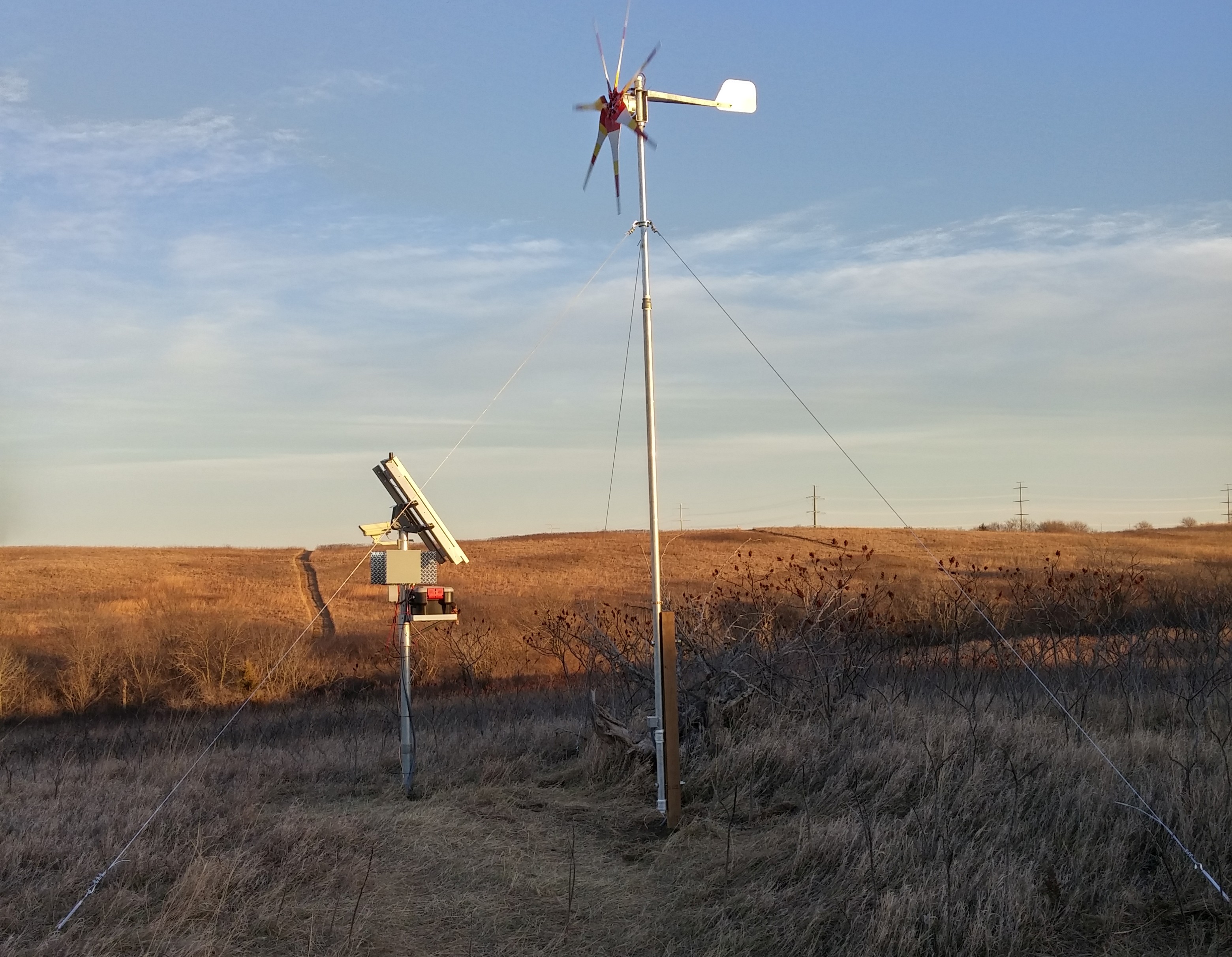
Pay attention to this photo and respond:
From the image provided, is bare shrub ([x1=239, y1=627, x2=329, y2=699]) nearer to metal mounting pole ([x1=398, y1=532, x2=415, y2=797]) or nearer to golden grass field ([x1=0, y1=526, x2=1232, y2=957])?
golden grass field ([x1=0, y1=526, x2=1232, y2=957])

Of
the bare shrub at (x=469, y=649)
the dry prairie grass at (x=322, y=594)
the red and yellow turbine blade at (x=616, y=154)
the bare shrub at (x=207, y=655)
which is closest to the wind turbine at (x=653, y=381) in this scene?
the red and yellow turbine blade at (x=616, y=154)

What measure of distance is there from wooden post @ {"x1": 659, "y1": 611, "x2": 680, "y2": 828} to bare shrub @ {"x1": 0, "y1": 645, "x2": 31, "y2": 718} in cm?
2397

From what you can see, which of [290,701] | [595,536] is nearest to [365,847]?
[290,701]

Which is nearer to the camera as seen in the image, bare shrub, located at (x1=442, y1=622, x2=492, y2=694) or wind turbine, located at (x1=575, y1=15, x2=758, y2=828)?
wind turbine, located at (x1=575, y1=15, x2=758, y2=828)

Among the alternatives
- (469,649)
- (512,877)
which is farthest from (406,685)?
(469,649)

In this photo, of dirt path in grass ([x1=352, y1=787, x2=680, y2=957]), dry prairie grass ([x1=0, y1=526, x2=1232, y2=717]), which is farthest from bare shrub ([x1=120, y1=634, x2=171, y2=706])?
dirt path in grass ([x1=352, y1=787, x2=680, y2=957])

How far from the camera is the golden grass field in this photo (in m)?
6.38

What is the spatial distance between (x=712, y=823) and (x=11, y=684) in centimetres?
2520

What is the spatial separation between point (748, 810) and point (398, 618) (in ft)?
13.4

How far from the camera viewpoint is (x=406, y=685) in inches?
398

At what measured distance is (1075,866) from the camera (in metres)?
6.79

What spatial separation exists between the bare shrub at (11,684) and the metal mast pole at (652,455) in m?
23.8

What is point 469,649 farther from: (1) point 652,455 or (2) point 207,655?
(1) point 652,455

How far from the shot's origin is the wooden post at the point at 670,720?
8578 millimetres
